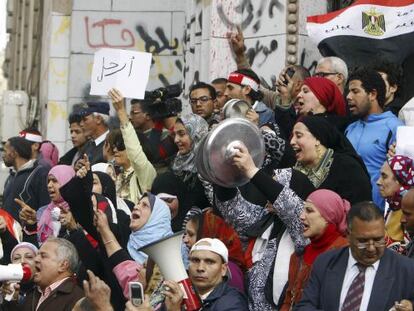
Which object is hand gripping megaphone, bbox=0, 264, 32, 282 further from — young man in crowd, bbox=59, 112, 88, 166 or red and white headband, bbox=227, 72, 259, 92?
young man in crowd, bbox=59, 112, 88, 166

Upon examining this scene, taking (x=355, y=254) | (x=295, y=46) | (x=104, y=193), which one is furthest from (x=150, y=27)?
(x=355, y=254)

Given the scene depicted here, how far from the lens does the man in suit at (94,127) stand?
15172mm

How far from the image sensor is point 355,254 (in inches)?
370

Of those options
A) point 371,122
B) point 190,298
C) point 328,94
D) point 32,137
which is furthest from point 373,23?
point 32,137

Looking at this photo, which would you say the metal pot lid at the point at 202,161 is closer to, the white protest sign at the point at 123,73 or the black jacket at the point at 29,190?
the white protest sign at the point at 123,73

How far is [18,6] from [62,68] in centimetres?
1290

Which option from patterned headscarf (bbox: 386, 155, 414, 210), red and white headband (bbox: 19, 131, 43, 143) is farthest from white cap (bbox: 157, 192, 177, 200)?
red and white headband (bbox: 19, 131, 43, 143)

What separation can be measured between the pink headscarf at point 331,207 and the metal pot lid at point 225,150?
0.51 metres

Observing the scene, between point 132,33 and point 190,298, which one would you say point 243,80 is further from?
point 132,33

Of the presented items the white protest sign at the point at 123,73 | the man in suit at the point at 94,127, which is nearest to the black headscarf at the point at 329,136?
the white protest sign at the point at 123,73

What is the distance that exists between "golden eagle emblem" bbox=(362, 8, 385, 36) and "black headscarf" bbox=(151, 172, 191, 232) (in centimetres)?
222

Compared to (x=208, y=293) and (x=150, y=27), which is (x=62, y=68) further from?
(x=208, y=293)

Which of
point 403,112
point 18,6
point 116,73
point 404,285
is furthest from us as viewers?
point 18,6

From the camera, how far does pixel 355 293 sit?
9.35 meters
